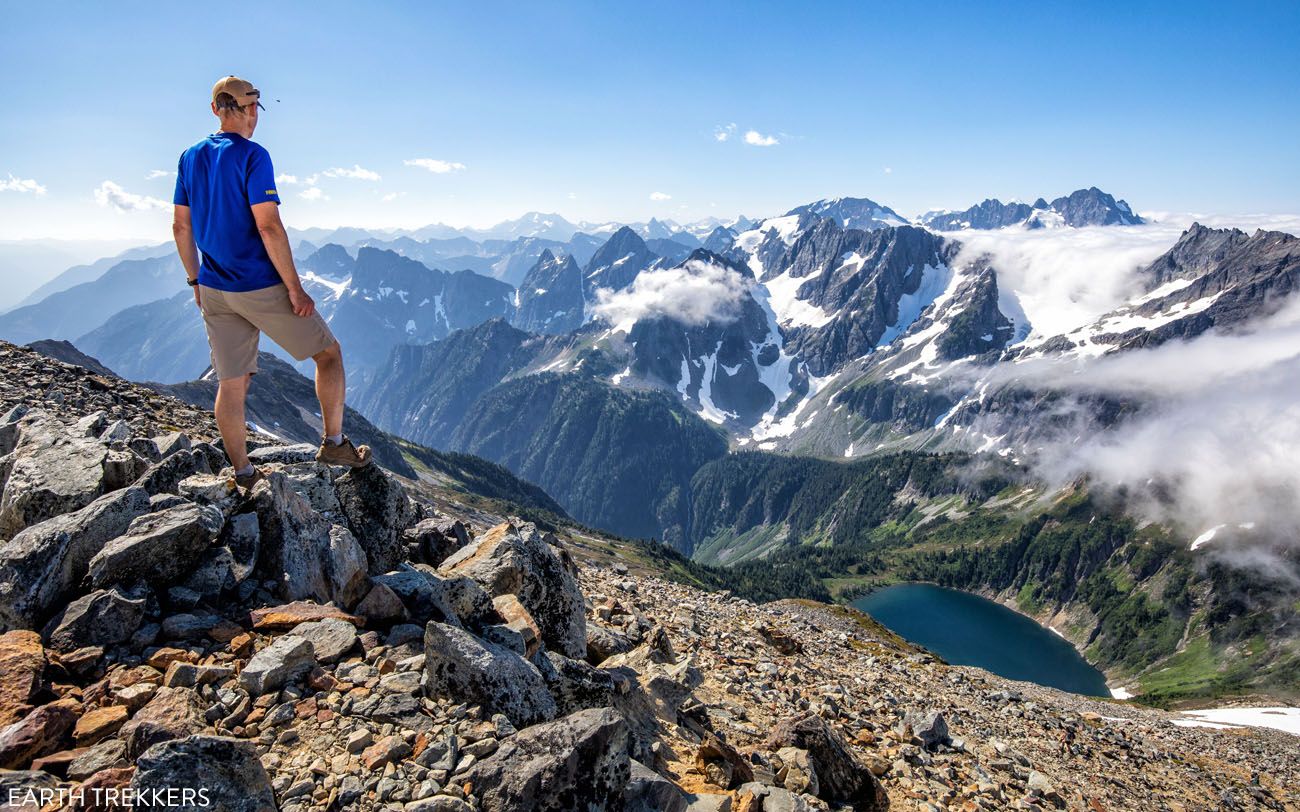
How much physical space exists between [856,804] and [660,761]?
4108 millimetres

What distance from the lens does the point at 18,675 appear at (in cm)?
607

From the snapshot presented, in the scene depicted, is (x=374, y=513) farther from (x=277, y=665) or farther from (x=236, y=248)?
(x=236, y=248)

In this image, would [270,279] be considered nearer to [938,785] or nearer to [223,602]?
[223,602]

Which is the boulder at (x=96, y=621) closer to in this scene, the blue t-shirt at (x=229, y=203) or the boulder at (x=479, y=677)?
the boulder at (x=479, y=677)

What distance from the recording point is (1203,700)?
158 meters

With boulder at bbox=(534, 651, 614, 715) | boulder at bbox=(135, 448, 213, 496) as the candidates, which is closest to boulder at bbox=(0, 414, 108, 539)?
boulder at bbox=(135, 448, 213, 496)

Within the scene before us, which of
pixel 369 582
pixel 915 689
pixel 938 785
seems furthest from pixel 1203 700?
pixel 369 582

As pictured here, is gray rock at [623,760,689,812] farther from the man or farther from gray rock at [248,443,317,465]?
gray rock at [248,443,317,465]

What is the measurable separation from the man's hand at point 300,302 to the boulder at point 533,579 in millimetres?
4682

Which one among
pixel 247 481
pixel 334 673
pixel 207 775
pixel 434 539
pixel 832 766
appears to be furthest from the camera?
pixel 434 539

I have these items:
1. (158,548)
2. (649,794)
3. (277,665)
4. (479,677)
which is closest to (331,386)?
(158,548)

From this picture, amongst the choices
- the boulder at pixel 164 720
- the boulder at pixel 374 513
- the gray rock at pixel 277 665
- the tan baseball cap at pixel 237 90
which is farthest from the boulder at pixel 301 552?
the tan baseball cap at pixel 237 90

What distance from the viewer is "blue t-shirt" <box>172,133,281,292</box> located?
8500mm

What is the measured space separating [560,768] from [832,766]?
20.2 feet
